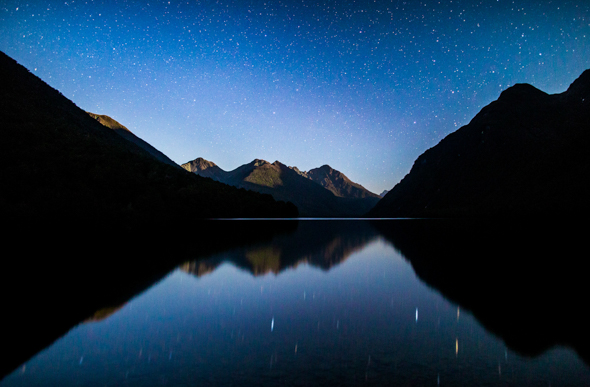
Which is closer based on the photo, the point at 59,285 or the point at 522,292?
the point at 522,292

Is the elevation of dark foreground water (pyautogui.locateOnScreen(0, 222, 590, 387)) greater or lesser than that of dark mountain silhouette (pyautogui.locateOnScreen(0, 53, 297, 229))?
lesser

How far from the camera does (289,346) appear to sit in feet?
22.7

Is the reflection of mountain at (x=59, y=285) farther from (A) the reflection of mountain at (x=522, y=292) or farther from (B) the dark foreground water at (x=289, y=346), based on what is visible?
(A) the reflection of mountain at (x=522, y=292)

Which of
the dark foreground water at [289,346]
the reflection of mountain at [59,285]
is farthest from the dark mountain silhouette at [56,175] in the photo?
the dark foreground water at [289,346]

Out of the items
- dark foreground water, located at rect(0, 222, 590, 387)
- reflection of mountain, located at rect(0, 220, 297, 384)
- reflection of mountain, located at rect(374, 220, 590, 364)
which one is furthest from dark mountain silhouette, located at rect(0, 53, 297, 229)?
reflection of mountain, located at rect(374, 220, 590, 364)

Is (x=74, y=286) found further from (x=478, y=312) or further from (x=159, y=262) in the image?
(x=478, y=312)

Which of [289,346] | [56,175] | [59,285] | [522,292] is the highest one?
[56,175]

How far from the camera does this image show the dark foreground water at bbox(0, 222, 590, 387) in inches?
216

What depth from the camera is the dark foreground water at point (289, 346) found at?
18.0 feet

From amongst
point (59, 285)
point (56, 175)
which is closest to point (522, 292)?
point (59, 285)

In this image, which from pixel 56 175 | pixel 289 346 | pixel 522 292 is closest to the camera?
pixel 289 346

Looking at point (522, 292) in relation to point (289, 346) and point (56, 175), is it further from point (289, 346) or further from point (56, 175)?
point (56, 175)

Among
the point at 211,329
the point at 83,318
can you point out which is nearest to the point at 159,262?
the point at 83,318

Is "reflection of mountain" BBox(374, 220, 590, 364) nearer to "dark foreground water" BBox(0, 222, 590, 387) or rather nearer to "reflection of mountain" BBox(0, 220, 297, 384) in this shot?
"dark foreground water" BBox(0, 222, 590, 387)
